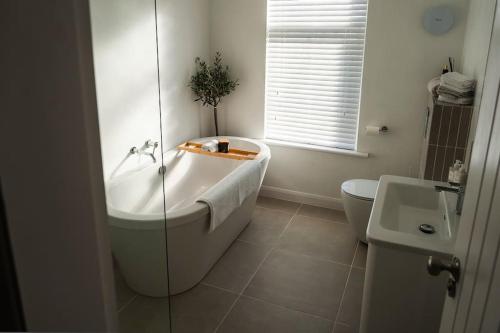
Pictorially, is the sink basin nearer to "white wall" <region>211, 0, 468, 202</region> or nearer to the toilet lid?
the toilet lid

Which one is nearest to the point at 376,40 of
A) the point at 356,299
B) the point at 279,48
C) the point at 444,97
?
the point at 279,48

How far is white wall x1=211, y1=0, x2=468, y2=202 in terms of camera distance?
10.7 ft

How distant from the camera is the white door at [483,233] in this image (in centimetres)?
81

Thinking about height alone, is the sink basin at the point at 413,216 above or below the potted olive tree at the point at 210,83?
below

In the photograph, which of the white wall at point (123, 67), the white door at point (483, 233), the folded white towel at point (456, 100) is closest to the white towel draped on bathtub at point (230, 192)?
the white wall at point (123, 67)

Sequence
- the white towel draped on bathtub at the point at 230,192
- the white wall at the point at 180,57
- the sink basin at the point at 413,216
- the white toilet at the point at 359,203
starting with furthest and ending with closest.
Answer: the white wall at the point at 180,57
the white toilet at the point at 359,203
the white towel draped on bathtub at the point at 230,192
the sink basin at the point at 413,216

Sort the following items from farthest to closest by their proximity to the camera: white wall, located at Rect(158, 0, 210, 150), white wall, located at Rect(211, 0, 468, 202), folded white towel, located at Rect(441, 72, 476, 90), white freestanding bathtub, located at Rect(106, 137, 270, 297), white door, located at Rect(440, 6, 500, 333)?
white wall, located at Rect(158, 0, 210, 150) → white wall, located at Rect(211, 0, 468, 202) → folded white towel, located at Rect(441, 72, 476, 90) → white freestanding bathtub, located at Rect(106, 137, 270, 297) → white door, located at Rect(440, 6, 500, 333)

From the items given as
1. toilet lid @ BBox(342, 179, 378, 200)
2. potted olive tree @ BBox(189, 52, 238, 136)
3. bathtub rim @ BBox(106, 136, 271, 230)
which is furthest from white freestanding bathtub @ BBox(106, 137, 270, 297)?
toilet lid @ BBox(342, 179, 378, 200)

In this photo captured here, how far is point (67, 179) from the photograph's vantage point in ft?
1.99

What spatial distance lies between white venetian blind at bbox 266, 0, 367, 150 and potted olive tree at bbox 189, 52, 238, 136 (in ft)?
1.35

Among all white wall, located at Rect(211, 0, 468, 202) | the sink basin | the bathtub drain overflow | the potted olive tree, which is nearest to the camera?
the sink basin

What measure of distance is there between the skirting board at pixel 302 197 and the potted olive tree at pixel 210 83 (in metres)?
0.95

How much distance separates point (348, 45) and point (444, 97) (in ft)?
4.44

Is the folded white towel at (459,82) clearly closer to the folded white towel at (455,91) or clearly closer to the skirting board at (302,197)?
the folded white towel at (455,91)
